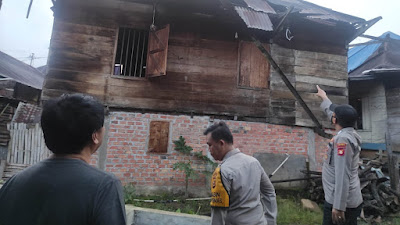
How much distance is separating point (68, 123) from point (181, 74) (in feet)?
18.7

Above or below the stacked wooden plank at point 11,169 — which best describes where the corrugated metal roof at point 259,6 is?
above

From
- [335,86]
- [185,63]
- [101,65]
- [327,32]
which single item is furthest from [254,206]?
[327,32]

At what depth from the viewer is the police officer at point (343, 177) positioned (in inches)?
91.3

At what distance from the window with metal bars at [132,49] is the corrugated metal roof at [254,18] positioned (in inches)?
119

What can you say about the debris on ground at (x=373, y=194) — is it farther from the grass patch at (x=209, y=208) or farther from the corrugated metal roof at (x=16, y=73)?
the corrugated metal roof at (x=16, y=73)

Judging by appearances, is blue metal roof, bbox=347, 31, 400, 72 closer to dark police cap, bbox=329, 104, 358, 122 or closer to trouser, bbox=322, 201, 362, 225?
dark police cap, bbox=329, 104, 358, 122

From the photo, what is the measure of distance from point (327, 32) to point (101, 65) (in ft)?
22.3

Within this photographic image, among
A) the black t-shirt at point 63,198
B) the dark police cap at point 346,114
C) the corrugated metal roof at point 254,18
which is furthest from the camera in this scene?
the corrugated metal roof at point 254,18

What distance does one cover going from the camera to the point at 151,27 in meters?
6.30

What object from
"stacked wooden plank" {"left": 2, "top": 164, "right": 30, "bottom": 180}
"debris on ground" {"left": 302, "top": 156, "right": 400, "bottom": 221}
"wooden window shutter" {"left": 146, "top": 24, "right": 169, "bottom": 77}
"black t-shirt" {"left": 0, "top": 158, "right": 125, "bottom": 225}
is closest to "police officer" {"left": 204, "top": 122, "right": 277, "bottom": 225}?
"black t-shirt" {"left": 0, "top": 158, "right": 125, "bottom": 225}

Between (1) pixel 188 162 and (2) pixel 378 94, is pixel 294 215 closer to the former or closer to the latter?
(1) pixel 188 162

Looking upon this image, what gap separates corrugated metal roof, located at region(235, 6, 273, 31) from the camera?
479 centimetres

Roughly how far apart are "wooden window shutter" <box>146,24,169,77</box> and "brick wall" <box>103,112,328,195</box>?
3.81 ft

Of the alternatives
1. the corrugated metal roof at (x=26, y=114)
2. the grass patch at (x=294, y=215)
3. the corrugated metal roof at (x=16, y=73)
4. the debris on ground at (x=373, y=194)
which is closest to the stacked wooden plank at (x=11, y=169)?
the corrugated metal roof at (x=26, y=114)
